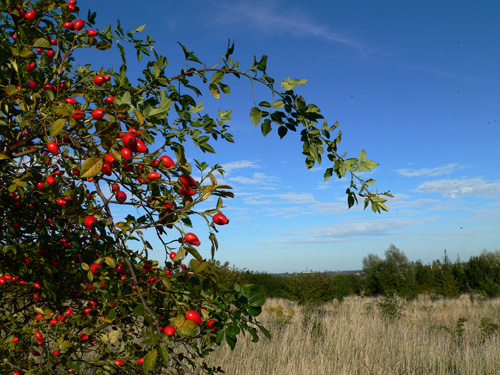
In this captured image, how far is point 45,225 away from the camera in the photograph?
2.24 metres

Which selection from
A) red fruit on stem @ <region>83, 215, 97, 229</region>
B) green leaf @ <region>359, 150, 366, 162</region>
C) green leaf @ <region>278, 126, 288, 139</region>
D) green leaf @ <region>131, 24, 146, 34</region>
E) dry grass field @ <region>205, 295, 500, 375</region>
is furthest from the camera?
dry grass field @ <region>205, 295, 500, 375</region>

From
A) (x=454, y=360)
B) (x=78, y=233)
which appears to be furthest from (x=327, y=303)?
(x=78, y=233)

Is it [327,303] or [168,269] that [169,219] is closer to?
[168,269]

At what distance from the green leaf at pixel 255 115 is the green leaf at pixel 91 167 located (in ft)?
2.23

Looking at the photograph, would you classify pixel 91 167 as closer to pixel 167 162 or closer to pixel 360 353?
pixel 167 162

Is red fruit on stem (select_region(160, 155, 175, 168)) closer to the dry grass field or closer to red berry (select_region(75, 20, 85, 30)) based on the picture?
red berry (select_region(75, 20, 85, 30))

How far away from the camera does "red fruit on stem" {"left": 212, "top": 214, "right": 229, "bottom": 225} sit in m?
1.29

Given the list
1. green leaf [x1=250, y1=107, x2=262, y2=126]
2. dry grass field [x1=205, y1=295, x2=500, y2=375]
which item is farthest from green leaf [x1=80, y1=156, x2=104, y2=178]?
dry grass field [x1=205, y1=295, x2=500, y2=375]

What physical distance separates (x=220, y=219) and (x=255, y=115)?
21.9 inches

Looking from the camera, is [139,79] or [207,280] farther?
[139,79]

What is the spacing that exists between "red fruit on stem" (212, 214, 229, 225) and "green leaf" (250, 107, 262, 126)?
50cm

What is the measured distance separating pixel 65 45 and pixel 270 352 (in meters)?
5.04

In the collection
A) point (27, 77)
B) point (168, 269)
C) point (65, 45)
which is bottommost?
point (168, 269)

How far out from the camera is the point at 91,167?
1.17 meters
